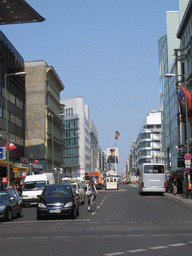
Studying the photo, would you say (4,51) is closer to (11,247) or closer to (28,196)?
(28,196)

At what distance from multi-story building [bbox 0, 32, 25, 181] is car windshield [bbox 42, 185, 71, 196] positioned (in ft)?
116

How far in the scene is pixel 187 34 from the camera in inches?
2451

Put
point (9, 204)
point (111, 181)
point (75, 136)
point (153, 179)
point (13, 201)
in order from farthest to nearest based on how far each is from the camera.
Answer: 1. point (75, 136)
2. point (111, 181)
3. point (153, 179)
4. point (13, 201)
5. point (9, 204)

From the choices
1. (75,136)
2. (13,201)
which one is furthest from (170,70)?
(13,201)

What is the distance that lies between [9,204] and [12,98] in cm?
4533

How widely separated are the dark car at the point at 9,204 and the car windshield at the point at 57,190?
1.65 metres

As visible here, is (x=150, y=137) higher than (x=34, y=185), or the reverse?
(x=150, y=137)

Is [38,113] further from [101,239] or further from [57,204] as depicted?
[101,239]

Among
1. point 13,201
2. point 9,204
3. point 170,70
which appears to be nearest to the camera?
point 9,204

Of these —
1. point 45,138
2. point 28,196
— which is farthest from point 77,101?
point 28,196

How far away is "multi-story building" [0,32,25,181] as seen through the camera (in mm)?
58500

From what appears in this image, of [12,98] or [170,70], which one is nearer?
[12,98]

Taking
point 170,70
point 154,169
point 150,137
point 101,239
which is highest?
point 170,70

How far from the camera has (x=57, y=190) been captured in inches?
844
